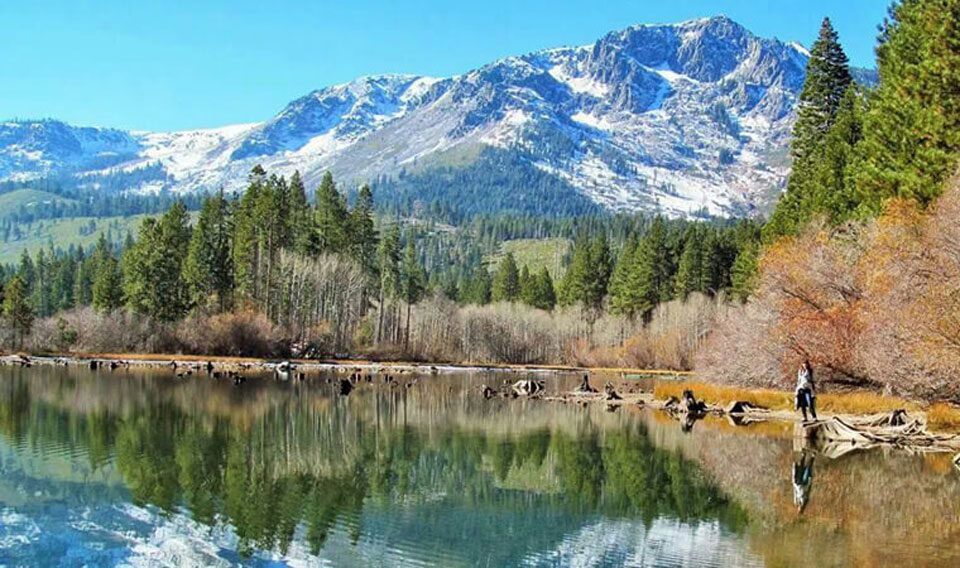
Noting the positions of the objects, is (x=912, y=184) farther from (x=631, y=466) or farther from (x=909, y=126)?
(x=631, y=466)

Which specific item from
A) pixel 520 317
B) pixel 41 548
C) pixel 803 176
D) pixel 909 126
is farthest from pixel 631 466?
pixel 520 317

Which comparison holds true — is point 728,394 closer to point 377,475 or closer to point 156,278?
point 377,475

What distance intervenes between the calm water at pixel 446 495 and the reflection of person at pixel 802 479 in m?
0.07

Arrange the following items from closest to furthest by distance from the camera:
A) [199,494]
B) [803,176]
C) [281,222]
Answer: [199,494]
[803,176]
[281,222]

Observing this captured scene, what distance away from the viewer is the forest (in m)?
35.6

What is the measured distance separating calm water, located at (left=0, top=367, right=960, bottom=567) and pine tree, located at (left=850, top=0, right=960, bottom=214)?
39.8 feet

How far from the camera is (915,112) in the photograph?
39938 mm

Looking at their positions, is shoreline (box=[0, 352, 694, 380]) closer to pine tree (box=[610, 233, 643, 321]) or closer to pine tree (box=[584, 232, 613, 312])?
pine tree (box=[610, 233, 643, 321])

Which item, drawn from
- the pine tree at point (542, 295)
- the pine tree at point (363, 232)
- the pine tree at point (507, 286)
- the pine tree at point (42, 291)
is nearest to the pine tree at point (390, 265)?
the pine tree at point (363, 232)

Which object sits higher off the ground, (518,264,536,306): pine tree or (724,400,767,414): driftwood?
(518,264,536,306): pine tree

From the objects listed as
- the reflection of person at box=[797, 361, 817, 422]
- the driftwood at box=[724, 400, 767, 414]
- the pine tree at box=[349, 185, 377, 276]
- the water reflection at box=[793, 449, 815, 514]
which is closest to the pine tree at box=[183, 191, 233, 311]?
the pine tree at box=[349, 185, 377, 276]

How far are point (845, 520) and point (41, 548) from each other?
49.3 feet

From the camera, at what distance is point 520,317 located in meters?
131

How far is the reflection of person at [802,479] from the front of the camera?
68.6 ft
